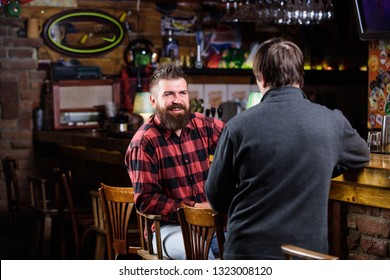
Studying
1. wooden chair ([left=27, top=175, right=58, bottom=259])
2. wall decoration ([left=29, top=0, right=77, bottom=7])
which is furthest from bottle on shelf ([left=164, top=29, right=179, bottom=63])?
wooden chair ([left=27, top=175, right=58, bottom=259])

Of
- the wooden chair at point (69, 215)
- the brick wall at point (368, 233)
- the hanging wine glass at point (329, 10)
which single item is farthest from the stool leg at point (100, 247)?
the hanging wine glass at point (329, 10)

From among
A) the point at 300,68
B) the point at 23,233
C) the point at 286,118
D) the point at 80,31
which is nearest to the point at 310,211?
the point at 286,118

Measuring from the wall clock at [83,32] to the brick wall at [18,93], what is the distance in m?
0.19

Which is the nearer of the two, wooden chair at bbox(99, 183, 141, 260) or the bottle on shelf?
wooden chair at bbox(99, 183, 141, 260)

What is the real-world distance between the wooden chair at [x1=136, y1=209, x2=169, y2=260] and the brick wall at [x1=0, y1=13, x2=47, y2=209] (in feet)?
12.1

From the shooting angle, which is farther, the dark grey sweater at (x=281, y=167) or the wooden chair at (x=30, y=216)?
the wooden chair at (x=30, y=216)

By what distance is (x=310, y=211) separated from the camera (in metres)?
2.72

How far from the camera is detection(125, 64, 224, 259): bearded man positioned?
3.68 meters

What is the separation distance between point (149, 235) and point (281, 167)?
1.15m

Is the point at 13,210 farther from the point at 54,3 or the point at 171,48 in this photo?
the point at 171,48

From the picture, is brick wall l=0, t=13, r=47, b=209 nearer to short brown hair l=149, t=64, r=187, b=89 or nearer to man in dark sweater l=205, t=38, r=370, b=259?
short brown hair l=149, t=64, r=187, b=89

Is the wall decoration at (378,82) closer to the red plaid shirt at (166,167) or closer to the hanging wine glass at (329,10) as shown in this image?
the hanging wine glass at (329,10)

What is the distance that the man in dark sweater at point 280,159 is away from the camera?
8.85 feet

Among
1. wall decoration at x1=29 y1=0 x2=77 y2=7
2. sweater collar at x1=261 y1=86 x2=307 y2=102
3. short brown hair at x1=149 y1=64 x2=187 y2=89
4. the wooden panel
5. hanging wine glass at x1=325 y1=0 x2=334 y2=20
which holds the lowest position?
the wooden panel
